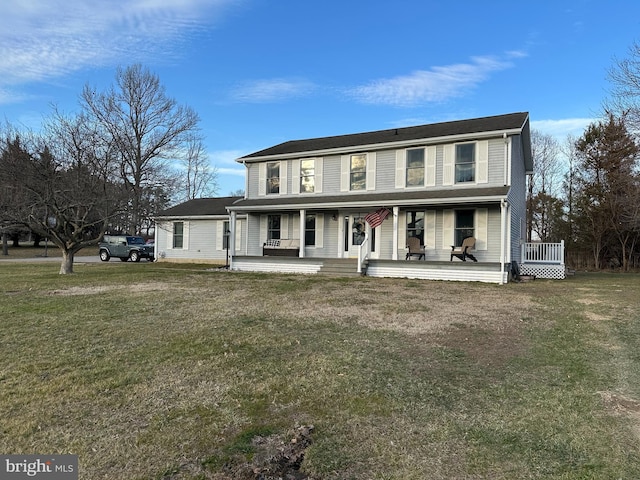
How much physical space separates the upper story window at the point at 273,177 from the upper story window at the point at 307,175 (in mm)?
1295

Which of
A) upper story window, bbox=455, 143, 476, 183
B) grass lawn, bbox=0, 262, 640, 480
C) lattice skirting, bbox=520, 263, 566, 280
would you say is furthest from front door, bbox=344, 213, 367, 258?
grass lawn, bbox=0, 262, 640, 480

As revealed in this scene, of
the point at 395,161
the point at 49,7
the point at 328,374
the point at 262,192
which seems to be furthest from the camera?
the point at 262,192

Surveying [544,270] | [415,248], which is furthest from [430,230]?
[544,270]

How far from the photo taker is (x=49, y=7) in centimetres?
1254

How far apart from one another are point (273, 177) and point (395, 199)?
6.50 meters

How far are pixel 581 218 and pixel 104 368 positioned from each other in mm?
29284

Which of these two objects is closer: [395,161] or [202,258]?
[395,161]

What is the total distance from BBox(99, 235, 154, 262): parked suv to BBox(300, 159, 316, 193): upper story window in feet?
42.0

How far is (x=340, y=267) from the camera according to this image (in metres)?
15.8

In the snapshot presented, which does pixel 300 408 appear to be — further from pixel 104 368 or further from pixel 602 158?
pixel 602 158

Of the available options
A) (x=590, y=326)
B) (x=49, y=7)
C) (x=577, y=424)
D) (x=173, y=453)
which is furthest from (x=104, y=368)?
(x=49, y=7)

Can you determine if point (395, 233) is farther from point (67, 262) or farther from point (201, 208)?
point (201, 208)

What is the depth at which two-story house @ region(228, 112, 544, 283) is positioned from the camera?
47.6ft

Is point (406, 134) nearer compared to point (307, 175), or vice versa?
point (406, 134)
